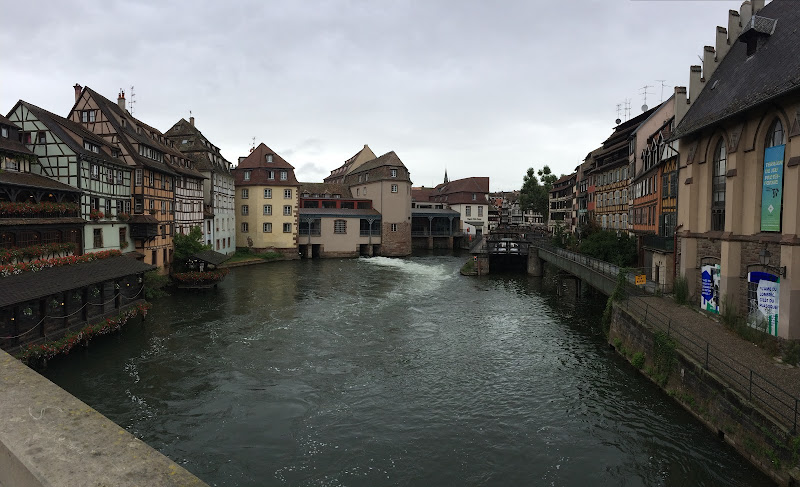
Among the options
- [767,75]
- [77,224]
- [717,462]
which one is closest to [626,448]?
[717,462]

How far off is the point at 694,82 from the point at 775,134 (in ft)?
29.2

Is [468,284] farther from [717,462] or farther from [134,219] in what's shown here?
[717,462]

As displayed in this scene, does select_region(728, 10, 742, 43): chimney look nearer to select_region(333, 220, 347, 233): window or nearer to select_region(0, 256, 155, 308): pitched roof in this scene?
select_region(0, 256, 155, 308): pitched roof

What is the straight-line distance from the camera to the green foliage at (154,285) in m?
32.7

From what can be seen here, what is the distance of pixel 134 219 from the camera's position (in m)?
34.6

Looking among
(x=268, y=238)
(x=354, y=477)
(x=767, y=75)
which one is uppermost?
(x=767, y=75)

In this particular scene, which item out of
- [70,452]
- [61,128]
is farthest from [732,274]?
[61,128]

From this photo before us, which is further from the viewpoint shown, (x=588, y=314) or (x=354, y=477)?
(x=588, y=314)

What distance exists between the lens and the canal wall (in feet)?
35.4

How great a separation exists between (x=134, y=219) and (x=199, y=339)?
15375 mm

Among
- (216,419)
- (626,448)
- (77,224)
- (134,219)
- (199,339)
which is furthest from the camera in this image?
(134,219)

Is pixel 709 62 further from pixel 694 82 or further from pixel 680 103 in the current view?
pixel 680 103

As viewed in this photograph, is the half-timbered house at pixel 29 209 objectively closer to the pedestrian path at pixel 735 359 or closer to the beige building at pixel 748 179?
the pedestrian path at pixel 735 359

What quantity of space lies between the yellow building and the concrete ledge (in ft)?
200
